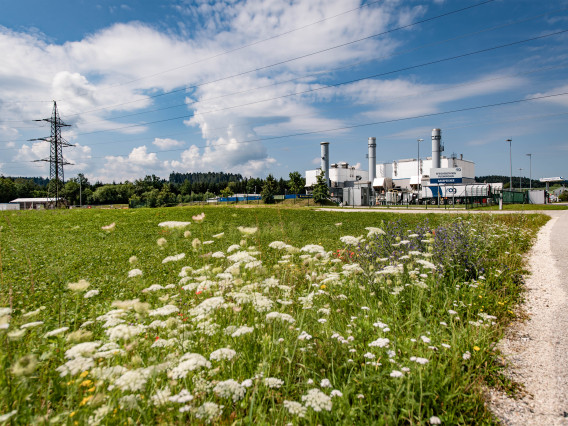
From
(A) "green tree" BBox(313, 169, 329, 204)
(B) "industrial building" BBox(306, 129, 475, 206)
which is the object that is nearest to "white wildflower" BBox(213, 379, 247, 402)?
(A) "green tree" BBox(313, 169, 329, 204)

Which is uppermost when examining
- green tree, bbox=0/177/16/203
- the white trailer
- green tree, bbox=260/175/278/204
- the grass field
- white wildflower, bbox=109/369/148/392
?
green tree, bbox=0/177/16/203

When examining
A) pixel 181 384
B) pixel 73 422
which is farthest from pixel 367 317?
pixel 73 422

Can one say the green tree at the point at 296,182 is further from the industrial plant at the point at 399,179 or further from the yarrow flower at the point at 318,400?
the yarrow flower at the point at 318,400

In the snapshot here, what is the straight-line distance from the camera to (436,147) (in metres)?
69.5

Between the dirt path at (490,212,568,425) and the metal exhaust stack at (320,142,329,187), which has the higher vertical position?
the metal exhaust stack at (320,142,329,187)

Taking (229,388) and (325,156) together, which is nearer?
(229,388)

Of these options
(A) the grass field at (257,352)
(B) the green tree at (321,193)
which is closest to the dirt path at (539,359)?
(A) the grass field at (257,352)

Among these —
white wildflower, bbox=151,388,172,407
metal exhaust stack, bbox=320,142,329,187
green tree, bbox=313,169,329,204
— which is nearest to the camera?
white wildflower, bbox=151,388,172,407

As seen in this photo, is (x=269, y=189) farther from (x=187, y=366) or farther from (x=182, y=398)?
(x=182, y=398)

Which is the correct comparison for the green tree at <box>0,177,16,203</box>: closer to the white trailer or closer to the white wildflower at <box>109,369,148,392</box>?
→ the white trailer

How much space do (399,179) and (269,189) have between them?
108ft

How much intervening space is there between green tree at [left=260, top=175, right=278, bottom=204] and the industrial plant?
31.6ft

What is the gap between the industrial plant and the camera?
54938 mm

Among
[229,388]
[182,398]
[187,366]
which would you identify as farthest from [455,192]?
[182,398]
